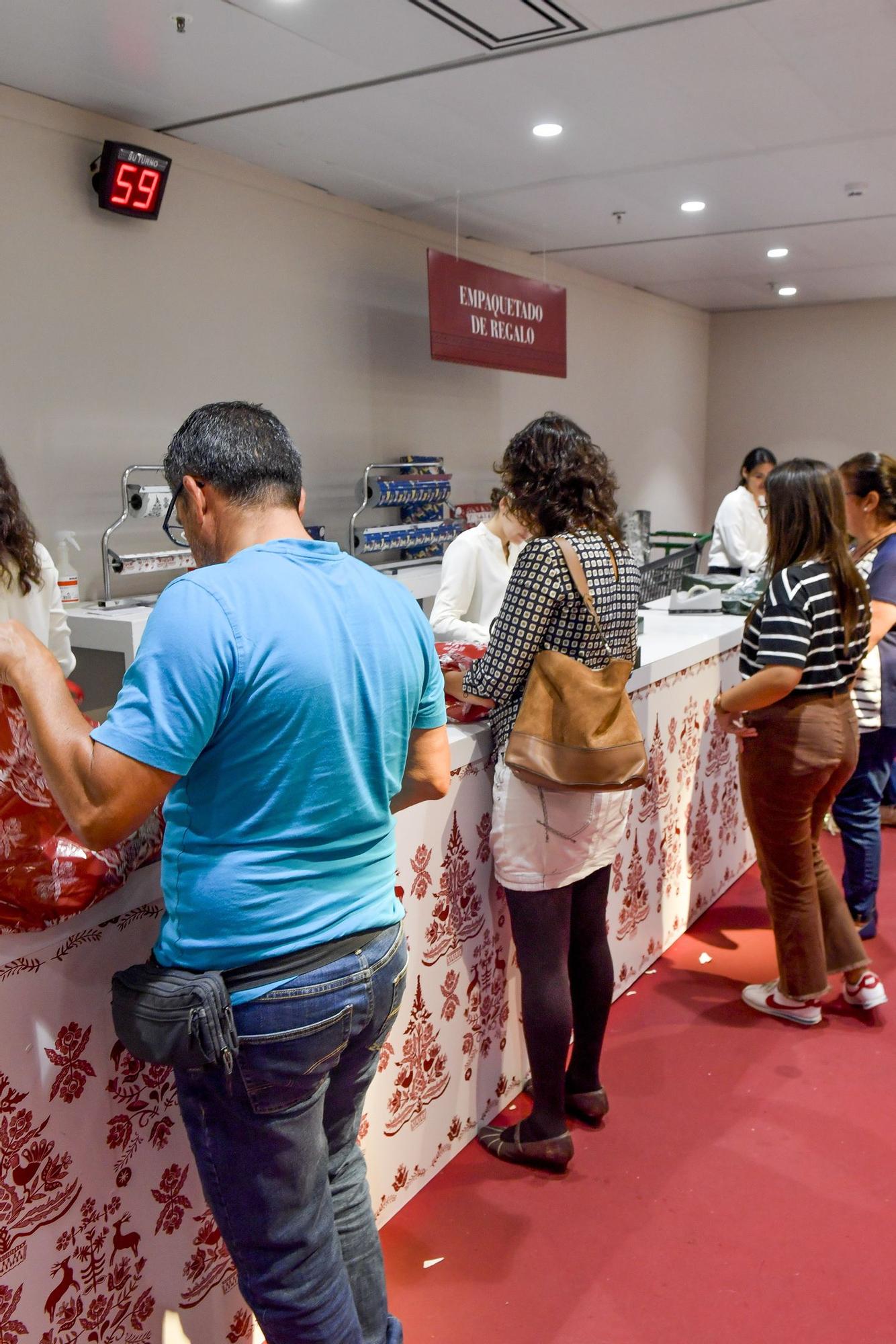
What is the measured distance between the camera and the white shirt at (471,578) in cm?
322

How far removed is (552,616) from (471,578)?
1224 mm

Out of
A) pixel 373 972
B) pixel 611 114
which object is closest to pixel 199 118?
pixel 611 114

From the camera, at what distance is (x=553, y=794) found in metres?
2.16

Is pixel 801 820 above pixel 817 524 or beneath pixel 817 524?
beneath

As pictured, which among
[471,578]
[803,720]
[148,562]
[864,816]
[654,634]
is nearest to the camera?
[803,720]

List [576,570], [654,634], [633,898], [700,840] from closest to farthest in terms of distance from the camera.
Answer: [576,570] < [633,898] < [654,634] < [700,840]

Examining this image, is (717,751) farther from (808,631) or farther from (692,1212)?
(692,1212)

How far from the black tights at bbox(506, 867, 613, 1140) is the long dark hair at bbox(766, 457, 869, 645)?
0.95m

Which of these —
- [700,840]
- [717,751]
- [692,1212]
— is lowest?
[692,1212]

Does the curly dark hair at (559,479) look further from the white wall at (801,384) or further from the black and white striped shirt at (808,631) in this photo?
the white wall at (801,384)

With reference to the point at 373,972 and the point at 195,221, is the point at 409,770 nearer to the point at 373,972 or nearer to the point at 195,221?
the point at 373,972

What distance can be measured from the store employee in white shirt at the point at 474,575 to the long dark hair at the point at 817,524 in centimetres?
82

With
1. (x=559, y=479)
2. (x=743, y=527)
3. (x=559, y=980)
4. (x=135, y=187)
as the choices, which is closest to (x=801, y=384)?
(x=743, y=527)

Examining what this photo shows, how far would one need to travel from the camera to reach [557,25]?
3197 mm
